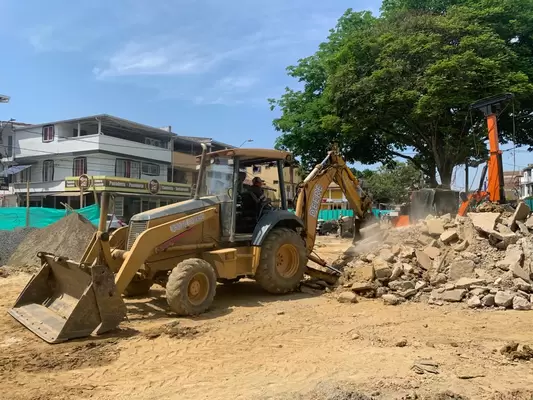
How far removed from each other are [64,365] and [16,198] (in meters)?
35.3

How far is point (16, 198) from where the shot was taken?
36.1 meters

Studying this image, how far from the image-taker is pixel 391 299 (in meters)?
8.24

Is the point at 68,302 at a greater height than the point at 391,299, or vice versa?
the point at 68,302

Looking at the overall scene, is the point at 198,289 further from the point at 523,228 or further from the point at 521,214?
the point at 521,214

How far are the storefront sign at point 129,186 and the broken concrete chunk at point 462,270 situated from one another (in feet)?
81.3

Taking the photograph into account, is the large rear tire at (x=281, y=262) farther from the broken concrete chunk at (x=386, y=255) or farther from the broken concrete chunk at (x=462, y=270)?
the broken concrete chunk at (x=462, y=270)

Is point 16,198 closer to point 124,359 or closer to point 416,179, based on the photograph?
point 124,359

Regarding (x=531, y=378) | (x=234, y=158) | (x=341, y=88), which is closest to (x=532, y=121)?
(x=341, y=88)

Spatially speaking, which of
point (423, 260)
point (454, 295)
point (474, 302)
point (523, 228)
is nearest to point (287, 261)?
point (423, 260)

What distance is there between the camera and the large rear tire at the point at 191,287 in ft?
23.4

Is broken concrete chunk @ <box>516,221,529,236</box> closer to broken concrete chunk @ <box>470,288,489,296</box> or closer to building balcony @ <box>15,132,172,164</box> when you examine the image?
broken concrete chunk @ <box>470,288,489,296</box>

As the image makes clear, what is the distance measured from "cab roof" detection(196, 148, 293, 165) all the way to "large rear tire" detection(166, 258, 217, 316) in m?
2.12

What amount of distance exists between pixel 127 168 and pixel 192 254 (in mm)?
31162

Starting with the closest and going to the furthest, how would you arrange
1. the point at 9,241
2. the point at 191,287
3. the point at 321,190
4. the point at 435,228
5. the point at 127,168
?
the point at 191,287 → the point at 435,228 → the point at 321,190 → the point at 9,241 → the point at 127,168
